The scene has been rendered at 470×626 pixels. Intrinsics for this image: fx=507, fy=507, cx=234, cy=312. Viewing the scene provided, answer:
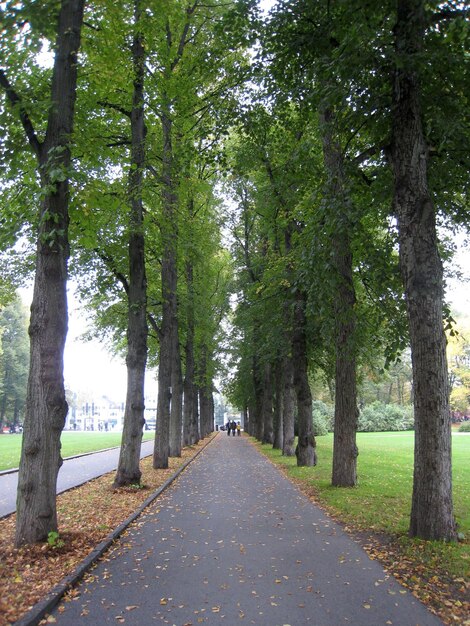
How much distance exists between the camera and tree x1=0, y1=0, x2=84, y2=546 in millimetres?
6289

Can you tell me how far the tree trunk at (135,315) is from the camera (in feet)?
38.4

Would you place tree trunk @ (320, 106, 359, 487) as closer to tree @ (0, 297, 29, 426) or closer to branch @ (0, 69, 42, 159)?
branch @ (0, 69, 42, 159)

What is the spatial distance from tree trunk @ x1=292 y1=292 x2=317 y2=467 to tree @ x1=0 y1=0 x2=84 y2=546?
10697 mm

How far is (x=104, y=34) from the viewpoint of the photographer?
346 inches

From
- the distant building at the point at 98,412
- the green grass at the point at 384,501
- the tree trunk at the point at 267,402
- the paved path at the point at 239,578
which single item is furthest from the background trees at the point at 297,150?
the distant building at the point at 98,412

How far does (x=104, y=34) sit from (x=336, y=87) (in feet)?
14.8

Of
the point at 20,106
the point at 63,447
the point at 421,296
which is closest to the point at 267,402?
the point at 63,447

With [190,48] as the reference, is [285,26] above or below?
below

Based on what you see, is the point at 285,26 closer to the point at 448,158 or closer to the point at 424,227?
the point at 448,158

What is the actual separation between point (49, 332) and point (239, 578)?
3.72 meters

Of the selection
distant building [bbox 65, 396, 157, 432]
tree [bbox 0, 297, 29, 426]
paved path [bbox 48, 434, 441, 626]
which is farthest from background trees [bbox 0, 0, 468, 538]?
distant building [bbox 65, 396, 157, 432]

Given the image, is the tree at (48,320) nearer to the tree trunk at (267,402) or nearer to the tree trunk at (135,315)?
the tree trunk at (135,315)

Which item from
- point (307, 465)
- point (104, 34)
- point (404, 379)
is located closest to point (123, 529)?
point (104, 34)

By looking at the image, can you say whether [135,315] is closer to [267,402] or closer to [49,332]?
[49,332]
